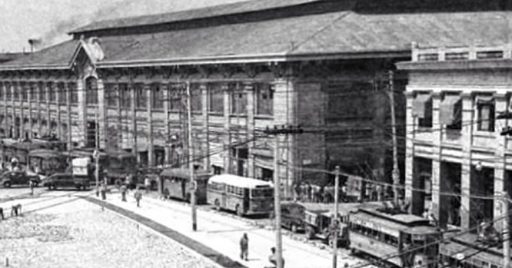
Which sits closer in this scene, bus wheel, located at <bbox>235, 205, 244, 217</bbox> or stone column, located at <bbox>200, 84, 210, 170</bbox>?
bus wheel, located at <bbox>235, 205, 244, 217</bbox>

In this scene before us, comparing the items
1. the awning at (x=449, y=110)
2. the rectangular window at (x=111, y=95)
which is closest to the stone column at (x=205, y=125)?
the rectangular window at (x=111, y=95)

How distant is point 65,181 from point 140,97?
32.4 feet

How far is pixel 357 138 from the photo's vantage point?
1810 inches

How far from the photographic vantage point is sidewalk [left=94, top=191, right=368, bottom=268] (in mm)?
31562

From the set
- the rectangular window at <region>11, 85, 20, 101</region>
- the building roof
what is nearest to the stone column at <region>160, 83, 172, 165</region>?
the building roof

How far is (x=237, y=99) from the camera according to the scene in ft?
164

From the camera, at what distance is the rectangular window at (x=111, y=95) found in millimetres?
65750

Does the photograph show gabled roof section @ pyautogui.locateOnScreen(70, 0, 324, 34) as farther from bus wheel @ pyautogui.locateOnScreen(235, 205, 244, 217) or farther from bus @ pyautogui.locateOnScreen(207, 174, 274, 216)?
bus wheel @ pyautogui.locateOnScreen(235, 205, 244, 217)

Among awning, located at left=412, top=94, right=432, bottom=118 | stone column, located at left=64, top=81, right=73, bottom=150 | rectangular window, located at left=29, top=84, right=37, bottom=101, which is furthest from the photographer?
rectangular window, located at left=29, top=84, right=37, bottom=101

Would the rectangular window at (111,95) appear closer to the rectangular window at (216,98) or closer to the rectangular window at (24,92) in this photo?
the rectangular window at (216,98)

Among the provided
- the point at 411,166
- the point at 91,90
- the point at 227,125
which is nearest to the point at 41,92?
the point at 91,90

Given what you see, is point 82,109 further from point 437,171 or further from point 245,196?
point 437,171

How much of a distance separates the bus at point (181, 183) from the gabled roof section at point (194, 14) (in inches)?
553

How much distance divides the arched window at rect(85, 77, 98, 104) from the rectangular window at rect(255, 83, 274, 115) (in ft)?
82.5
